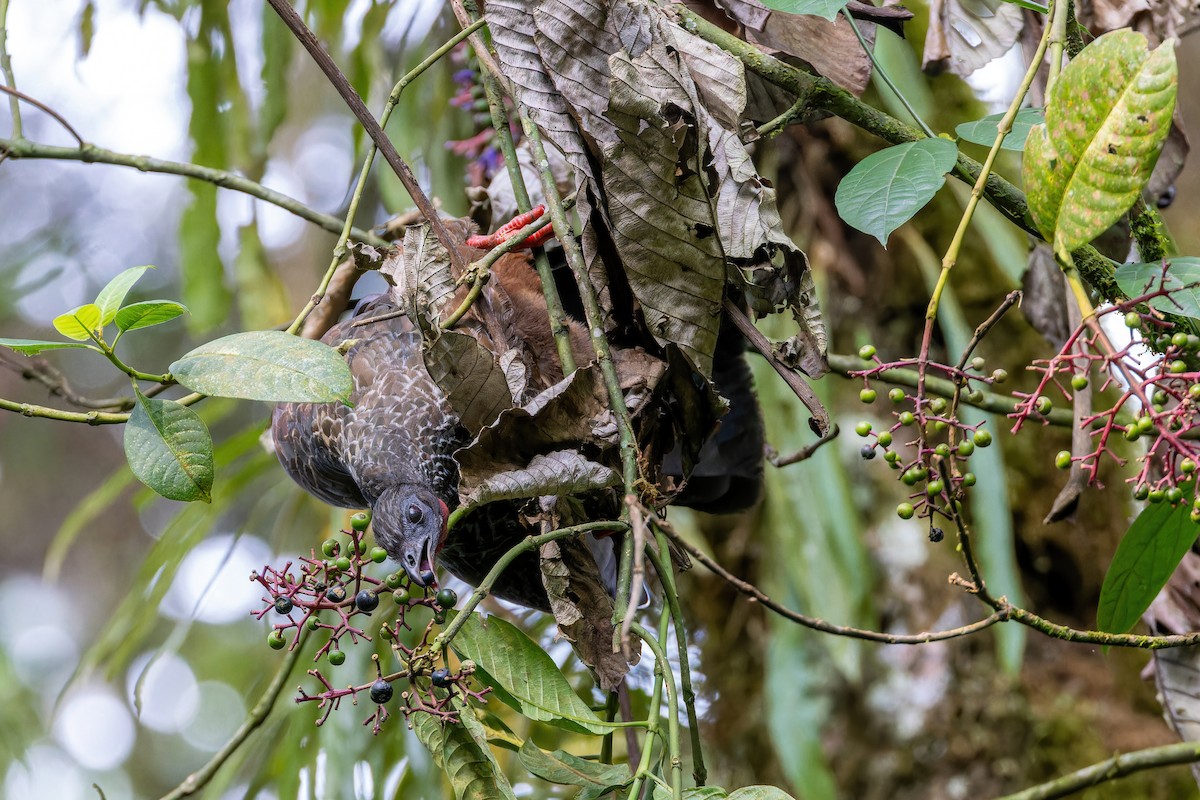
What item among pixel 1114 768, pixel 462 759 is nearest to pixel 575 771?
pixel 462 759

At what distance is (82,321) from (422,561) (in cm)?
41

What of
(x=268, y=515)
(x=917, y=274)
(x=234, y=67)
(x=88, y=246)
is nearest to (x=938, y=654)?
(x=917, y=274)

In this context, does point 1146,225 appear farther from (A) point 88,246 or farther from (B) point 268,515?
(A) point 88,246

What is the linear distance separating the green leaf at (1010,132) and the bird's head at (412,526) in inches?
24.9

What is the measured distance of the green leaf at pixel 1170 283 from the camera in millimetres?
786

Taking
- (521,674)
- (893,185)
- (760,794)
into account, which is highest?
(893,185)

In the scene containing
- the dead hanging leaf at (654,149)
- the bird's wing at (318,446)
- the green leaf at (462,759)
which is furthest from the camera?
the bird's wing at (318,446)

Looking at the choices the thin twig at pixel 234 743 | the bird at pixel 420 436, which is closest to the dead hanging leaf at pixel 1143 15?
the bird at pixel 420 436

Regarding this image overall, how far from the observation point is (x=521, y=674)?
896mm

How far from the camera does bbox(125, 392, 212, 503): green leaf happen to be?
33.6 inches

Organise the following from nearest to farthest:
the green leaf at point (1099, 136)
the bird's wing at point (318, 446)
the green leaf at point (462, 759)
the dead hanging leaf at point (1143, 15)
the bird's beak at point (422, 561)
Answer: the green leaf at point (1099, 136)
the green leaf at point (462, 759)
the bird's beak at point (422, 561)
the dead hanging leaf at point (1143, 15)
the bird's wing at point (318, 446)

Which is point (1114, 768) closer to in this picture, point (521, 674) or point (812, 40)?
point (521, 674)

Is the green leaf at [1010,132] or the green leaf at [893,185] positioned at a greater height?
the green leaf at [1010,132]

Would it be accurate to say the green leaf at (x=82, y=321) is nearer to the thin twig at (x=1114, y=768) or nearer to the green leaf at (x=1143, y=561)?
the green leaf at (x=1143, y=561)
